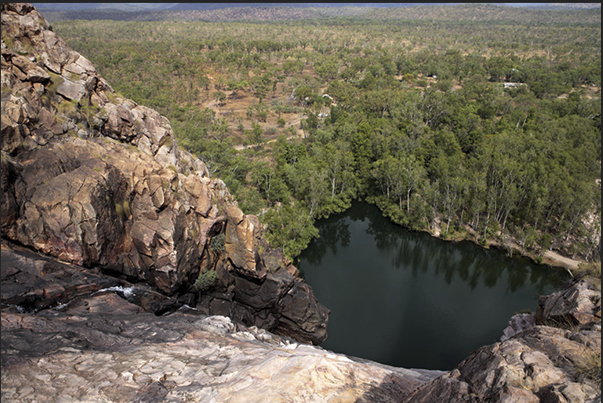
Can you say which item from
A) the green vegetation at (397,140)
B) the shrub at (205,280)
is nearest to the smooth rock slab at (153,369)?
the shrub at (205,280)

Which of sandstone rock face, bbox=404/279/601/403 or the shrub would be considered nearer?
A: sandstone rock face, bbox=404/279/601/403

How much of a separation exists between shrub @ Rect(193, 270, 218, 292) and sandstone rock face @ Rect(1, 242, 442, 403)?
794 centimetres

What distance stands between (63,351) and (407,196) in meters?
44.0

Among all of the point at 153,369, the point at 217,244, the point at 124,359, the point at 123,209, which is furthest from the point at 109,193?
the point at 153,369

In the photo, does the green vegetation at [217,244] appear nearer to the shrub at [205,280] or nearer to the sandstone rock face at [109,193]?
the sandstone rock face at [109,193]

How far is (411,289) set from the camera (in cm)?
3744

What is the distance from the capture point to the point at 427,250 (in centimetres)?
4497

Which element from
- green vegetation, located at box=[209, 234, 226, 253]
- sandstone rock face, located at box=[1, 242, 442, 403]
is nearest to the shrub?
green vegetation, located at box=[209, 234, 226, 253]

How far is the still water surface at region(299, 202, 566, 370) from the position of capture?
29.9 m

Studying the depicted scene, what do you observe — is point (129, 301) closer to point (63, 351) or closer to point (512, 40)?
point (63, 351)

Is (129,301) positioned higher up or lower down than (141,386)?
lower down

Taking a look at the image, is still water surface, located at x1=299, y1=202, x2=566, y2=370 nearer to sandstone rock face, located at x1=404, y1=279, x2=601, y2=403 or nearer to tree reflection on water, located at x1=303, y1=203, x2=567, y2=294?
tree reflection on water, located at x1=303, y1=203, x2=567, y2=294

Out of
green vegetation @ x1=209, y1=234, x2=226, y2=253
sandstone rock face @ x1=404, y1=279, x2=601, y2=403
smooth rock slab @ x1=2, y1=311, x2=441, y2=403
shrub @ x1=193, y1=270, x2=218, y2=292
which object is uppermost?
sandstone rock face @ x1=404, y1=279, x2=601, y2=403

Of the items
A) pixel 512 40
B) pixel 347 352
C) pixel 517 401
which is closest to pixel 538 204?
pixel 347 352
